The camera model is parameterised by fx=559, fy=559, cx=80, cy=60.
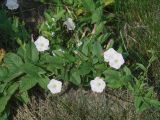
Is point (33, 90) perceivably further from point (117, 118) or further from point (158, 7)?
point (158, 7)

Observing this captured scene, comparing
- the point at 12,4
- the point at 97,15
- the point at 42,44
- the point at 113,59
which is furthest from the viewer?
the point at 12,4

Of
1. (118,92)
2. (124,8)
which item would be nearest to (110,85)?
(118,92)

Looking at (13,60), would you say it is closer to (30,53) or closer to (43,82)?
(30,53)

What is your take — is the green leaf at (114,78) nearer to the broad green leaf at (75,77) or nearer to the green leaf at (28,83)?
the broad green leaf at (75,77)

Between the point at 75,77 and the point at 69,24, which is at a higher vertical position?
the point at 69,24

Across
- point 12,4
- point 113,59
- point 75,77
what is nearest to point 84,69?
point 75,77

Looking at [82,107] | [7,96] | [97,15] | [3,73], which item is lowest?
[82,107]
